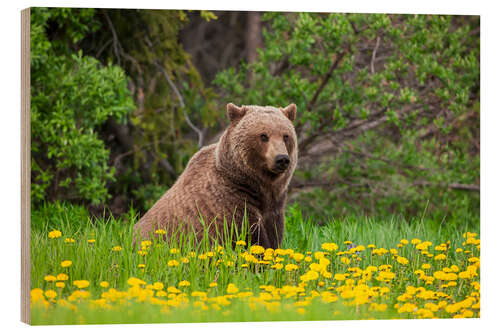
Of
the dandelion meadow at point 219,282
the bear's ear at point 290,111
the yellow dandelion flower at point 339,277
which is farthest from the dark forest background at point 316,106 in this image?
the yellow dandelion flower at point 339,277

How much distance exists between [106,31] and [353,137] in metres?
3.47

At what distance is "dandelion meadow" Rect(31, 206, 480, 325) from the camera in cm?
471

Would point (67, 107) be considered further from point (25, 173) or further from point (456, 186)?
point (456, 186)

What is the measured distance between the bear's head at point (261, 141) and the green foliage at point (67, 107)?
2.11 meters

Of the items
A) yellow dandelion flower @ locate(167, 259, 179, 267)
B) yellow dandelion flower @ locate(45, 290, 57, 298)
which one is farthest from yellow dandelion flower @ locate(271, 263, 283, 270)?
yellow dandelion flower @ locate(45, 290, 57, 298)

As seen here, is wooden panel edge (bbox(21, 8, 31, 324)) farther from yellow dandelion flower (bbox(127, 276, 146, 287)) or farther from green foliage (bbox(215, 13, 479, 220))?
green foliage (bbox(215, 13, 479, 220))

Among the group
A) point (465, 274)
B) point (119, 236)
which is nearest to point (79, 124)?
point (119, 236)

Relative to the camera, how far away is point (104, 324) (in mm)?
4719

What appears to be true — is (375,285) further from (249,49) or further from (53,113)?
(249,49)

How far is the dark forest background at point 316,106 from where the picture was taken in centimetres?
734

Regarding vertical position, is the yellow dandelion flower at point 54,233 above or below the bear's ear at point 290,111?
below

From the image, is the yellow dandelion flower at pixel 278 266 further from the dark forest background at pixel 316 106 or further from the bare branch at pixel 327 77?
the bare branch at pixel 327 77

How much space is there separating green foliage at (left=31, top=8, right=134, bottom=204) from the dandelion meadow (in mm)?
1374

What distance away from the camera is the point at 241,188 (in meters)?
5.21
